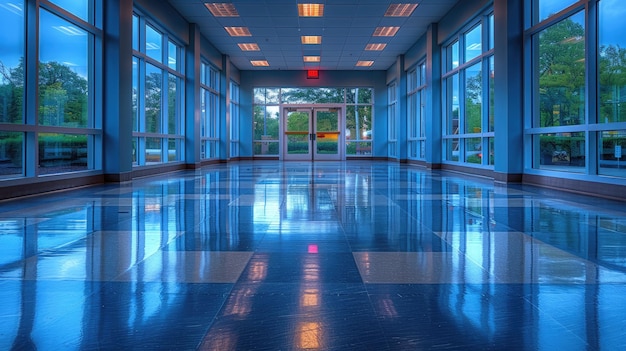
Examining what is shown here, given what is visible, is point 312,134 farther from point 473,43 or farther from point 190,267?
point 190,267

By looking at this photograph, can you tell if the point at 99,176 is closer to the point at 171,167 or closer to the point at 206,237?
the point at 171,167

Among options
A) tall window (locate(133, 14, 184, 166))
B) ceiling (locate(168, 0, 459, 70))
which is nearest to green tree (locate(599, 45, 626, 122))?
ceiling (locate(168, 0, 459, 70))

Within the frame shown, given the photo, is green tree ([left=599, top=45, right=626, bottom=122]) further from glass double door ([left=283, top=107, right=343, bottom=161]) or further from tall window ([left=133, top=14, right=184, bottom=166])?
glass double door ([left=283, top=107, right=343, bottom=161])

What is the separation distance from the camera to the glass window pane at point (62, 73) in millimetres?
8891

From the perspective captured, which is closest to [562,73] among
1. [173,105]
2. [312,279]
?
[312,279]

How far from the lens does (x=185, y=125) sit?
17.6 meters

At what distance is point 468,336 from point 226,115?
22298 millimetres

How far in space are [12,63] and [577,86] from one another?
372 inches

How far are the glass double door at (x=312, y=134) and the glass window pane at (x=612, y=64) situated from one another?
21995 millimetres

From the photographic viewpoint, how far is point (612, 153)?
26.5 ft

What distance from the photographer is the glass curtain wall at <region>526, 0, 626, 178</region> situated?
315 inches

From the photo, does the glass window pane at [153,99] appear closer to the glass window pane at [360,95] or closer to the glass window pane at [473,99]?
the glass window pane at [473,99]

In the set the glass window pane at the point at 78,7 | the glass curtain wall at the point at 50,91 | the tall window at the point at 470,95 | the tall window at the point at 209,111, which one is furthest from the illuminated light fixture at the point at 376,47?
the glass window pane at the point at 78,7

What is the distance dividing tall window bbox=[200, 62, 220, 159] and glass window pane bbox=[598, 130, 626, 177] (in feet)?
48.1
